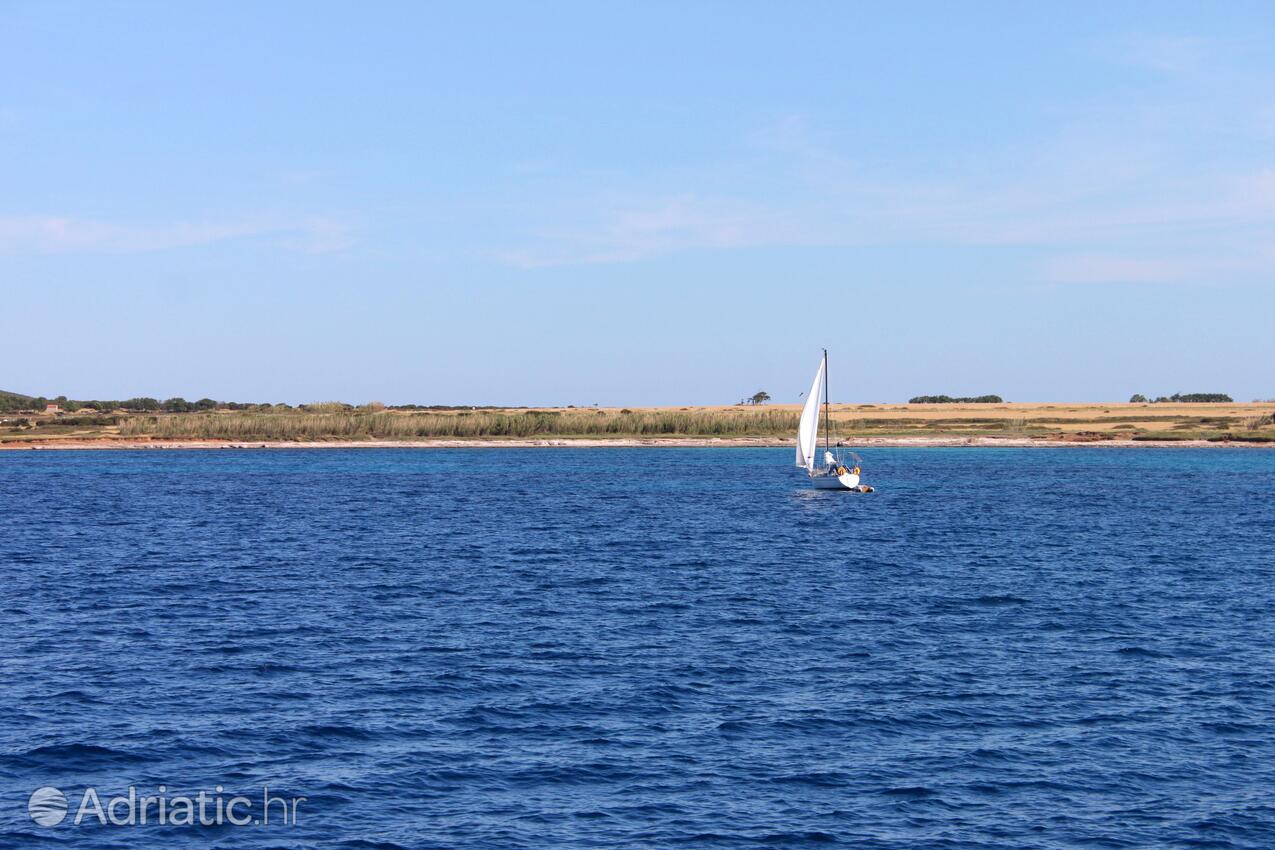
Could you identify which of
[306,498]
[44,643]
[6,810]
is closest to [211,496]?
[306,498]

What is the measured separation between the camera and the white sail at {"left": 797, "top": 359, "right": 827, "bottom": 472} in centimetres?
9750

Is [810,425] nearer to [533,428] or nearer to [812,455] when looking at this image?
[812,455]

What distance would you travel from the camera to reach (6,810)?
20.8 meters

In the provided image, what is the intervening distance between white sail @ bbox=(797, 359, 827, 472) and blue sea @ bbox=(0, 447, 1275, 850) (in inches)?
1248

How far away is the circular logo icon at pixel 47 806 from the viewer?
2045 centimetres

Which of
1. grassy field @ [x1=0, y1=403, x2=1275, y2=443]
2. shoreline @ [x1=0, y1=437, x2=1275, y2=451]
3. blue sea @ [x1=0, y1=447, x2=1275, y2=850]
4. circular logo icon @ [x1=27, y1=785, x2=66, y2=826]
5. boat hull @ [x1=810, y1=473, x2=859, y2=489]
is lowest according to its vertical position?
circular logo icon @ [x1=27, y1=785, x2=66, y2=826]

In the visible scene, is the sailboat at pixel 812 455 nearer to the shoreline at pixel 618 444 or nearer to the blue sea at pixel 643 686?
the blue sea at pixel 643 686

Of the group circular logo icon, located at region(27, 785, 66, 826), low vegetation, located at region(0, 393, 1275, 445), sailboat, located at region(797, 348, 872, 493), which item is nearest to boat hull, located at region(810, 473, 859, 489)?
sailboat, located at region(797, 348, 872, 493)

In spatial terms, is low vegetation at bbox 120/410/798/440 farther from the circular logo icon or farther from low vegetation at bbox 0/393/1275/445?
the circular logo icon

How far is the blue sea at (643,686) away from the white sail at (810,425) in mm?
31697

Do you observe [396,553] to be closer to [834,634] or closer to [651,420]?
[834,634]

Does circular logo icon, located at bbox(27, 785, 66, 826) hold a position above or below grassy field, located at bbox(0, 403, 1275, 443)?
below

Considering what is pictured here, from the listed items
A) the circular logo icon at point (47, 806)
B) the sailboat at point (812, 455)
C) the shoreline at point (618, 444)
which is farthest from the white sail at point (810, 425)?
the circular logo icon at point (47, 806)

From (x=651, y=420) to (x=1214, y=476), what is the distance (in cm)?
8261
